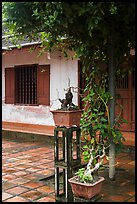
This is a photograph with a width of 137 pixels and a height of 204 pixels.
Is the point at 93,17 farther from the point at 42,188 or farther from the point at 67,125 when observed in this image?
the point at 42,188

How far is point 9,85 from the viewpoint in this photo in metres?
10.5

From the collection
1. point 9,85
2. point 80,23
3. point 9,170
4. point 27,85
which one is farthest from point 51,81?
point 80,23

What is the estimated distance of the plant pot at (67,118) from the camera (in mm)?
4223

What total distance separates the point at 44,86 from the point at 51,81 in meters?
0.33

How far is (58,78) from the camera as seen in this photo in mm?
9250

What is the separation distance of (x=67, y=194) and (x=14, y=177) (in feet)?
4.60

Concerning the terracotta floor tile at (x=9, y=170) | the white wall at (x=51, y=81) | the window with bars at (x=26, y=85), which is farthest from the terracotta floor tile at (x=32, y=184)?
the window with bars at (x=26, y=85)

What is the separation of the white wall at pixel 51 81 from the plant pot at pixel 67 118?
4.30 m

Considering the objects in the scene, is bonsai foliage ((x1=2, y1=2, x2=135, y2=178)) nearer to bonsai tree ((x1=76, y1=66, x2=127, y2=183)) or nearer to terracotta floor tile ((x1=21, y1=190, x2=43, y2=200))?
bonsai tree ((x1=76, y1=66, x2=127, y2=183))

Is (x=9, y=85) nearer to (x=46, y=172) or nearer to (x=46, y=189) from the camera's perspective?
(x=46, y=172)

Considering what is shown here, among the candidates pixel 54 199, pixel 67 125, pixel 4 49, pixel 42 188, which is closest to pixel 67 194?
pixel 54 199

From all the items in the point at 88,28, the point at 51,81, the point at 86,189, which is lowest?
the point at 86,189

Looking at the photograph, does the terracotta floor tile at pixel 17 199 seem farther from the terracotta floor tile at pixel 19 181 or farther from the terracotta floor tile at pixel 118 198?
the terracotta floor tile at pixel 118 198

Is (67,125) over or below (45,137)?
over
